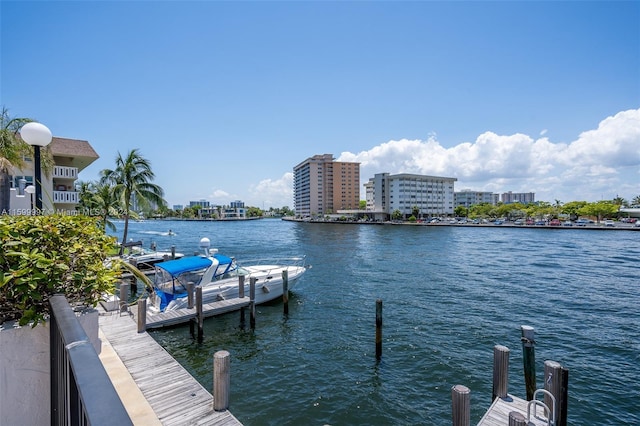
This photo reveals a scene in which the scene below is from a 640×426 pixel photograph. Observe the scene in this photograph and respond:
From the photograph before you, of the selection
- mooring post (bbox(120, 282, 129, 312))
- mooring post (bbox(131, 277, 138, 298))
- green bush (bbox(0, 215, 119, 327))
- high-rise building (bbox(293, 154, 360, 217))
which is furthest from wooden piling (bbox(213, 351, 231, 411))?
high-rise building (bbox(293, 154, 360, 217))

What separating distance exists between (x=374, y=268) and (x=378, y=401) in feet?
76.1

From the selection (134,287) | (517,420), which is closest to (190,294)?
(134,287)

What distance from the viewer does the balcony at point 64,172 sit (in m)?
27.9

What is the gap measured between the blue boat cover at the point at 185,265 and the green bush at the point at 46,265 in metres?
12.2

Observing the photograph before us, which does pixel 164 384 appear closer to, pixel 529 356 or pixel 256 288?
pixel 529 356

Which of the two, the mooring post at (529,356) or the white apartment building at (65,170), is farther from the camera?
the white apartment building at (65,170)

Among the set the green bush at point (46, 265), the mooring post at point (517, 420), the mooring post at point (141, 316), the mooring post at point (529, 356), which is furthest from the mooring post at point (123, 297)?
the mooring post at point (529, 356)

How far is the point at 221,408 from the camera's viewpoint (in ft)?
23.7

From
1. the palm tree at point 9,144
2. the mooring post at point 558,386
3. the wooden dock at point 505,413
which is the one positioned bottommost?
the wooden dock at point 505,413

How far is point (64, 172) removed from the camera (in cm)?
2853

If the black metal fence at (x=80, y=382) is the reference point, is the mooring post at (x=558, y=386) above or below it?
below

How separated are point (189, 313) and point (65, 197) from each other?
851 inches

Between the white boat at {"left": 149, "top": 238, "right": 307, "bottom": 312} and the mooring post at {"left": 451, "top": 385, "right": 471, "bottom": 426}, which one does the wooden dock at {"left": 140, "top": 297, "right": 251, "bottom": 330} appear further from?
the mooring post at {"left": 451, "top": 385, "right": 471, "bottom": 426}

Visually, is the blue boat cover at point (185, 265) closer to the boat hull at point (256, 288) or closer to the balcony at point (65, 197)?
the boat hull at point (256, 288)
